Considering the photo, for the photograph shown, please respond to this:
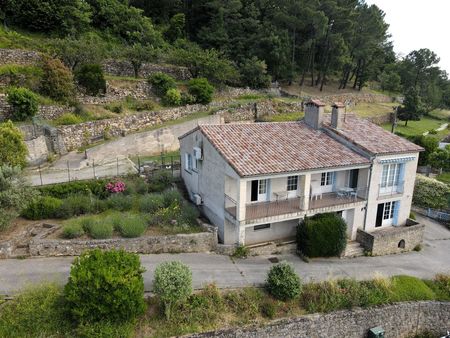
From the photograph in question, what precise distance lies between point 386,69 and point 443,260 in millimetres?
61753

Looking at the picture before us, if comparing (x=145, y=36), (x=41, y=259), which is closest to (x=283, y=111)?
(x=145, y=36)

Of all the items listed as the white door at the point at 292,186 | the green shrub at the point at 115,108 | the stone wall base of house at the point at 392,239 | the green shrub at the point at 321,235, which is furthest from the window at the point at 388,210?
the green shrub at the point at 115,108

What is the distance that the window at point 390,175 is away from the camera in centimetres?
2125

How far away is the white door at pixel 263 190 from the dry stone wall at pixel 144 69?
27.4m

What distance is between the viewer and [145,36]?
4634cm

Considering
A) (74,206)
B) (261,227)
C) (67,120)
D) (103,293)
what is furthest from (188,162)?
(67,120)

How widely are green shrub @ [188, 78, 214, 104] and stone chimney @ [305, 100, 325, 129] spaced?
17.5 metres

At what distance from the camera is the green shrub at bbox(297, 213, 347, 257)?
61.4 feet

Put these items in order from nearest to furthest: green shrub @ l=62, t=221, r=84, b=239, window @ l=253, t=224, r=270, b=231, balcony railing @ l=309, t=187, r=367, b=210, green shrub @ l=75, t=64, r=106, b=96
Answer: green shrub @ l=62, t=221, r=84, b=239 → window @ l=253, t=224, r=270, b=231 → balcony railing @ l=309, t=187, r=367, b=210 → green shrub @ l=75, t=64, r=106, b=96

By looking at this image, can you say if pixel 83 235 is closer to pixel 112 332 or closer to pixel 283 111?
pixel 112 332

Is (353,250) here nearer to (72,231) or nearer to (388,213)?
(388,213)

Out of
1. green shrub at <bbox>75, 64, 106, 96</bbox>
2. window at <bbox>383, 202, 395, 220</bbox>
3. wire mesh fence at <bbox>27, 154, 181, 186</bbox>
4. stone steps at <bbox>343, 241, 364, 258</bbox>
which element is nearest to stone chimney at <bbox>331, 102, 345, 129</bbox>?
window at <bbox>383, 202, 395, 220</bbox>

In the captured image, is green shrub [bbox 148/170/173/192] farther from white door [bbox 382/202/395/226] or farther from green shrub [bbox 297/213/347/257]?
white door [bbox 382/202/395/226]

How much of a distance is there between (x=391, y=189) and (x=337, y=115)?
5.34 meters
